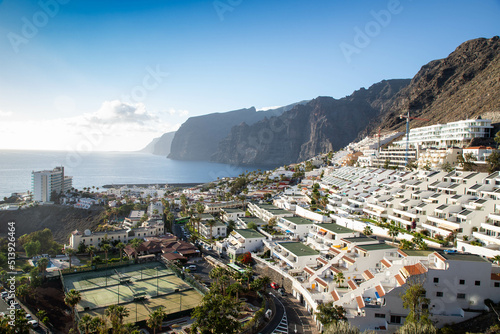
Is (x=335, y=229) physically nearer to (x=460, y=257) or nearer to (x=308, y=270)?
(x=308, y=270)

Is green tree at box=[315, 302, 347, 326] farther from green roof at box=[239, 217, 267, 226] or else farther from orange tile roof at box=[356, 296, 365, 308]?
green roof at box=[239, 217, 267, 226]

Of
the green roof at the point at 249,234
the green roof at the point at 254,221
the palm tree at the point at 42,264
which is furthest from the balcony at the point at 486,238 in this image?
the palm tree at the point at 42,264

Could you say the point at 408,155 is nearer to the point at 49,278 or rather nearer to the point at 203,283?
the point at 203,283

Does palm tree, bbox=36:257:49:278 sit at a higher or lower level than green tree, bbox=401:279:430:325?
lower

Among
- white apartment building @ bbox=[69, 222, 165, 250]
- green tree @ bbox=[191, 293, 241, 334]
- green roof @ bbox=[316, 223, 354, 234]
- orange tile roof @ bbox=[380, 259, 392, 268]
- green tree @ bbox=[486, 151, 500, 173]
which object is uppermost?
green tree @ bbox=[486, 151, 500, 173]

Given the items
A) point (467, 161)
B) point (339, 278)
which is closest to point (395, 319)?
point (339, 278)

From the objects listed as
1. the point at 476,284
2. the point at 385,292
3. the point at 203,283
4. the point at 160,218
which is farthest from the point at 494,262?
the point at 160,218

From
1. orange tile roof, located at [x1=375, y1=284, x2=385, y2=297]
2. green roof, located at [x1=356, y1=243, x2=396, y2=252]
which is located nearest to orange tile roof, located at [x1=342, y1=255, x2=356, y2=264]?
green roof, located at [x1=356, y1=243, x2=396, y2=252]

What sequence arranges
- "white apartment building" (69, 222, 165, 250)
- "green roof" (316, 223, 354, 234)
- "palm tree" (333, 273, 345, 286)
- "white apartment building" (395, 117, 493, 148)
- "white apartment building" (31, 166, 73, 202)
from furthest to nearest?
1. "white apartment building" (31, 166, 73, 202)
2. "white apartment building" (395, 117, 493, 148)
3. "white apartment building" (69, 222, 165, 250)
4. "green roof" (316, 223, 354, 234)
5. "palm tree" (333, 273, 345, 286)
